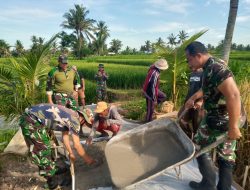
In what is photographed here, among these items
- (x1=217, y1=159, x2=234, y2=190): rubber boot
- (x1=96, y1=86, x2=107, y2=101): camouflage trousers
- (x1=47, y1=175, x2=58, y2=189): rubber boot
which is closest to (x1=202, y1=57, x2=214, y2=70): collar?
(x1=217, y1=159, x2=234, y2=190): rubber boot

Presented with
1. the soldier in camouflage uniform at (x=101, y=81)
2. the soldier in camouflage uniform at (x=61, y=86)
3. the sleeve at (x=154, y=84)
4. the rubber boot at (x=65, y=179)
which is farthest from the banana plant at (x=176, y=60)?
the rubber boot at (x=65, y=179)

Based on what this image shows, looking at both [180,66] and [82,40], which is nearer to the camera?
[180,66]

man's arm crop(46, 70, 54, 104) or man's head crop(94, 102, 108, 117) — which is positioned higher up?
man's arm crop(46, 70, 54, 104)

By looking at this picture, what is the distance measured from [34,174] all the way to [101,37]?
170 feet

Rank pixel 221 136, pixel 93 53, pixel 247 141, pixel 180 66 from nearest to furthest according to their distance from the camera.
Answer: pixel 221 136 < pixel 247 141 < pixel 180 66 < pixel 93 53

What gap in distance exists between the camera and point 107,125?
4.47 metres

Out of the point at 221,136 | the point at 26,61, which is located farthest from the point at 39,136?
the point at 26,61

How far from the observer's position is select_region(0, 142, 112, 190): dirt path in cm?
359

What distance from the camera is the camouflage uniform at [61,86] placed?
501cm

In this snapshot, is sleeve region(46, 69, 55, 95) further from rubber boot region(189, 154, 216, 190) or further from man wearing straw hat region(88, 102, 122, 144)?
rubber boot region(189, 154, 216, 190)

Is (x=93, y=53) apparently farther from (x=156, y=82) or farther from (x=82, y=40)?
(x=156, y=82)

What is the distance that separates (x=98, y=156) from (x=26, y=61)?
2112 mm

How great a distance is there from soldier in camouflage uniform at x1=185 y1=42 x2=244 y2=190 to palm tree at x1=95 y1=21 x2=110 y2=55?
51162 mm

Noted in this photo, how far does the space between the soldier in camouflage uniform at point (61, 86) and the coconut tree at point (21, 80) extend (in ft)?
0.97
